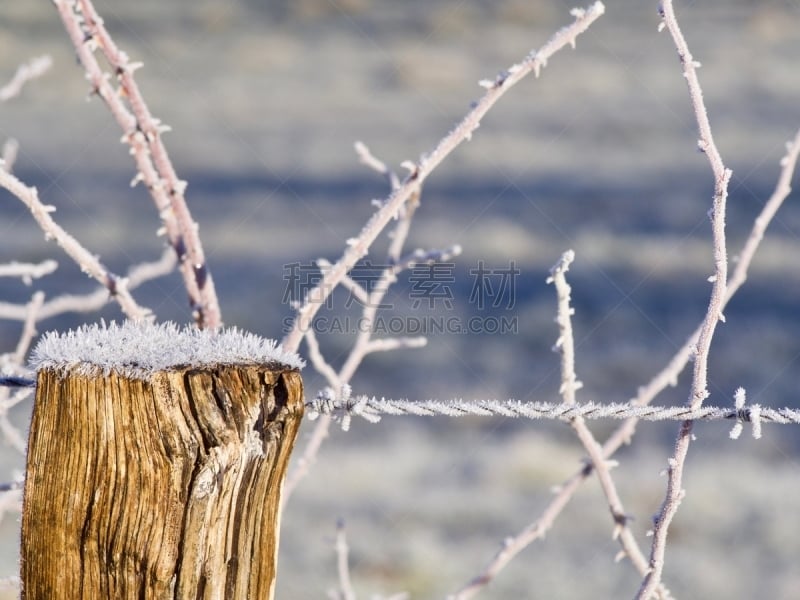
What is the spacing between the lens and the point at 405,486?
4688 mm

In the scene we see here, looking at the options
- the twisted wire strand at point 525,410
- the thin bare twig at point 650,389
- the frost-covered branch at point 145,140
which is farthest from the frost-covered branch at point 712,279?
the frost-covered branch at point 145,140

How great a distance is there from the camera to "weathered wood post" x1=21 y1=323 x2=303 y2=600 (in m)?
0.91

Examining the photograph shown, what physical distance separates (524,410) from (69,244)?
2.78 feet

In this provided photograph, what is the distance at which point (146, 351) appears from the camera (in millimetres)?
958

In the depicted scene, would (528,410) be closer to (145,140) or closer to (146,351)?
(146,351)

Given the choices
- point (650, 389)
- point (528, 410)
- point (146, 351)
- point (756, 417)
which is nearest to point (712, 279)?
point (756, 417)

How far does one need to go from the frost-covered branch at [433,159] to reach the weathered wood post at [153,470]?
0.50 meters

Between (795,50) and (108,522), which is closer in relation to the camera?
(108,522)

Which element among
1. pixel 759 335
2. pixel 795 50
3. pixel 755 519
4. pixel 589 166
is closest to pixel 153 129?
pixel 755 519

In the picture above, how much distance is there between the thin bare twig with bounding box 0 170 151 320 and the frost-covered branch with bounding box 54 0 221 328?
118 millimetres

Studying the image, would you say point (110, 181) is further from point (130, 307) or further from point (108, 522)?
point (108, 522)

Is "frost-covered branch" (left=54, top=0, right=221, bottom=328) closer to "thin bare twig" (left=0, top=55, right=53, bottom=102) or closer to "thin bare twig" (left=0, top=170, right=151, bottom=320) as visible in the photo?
"thin bare twig" (left=0, top=170, right=151, bottom=320)

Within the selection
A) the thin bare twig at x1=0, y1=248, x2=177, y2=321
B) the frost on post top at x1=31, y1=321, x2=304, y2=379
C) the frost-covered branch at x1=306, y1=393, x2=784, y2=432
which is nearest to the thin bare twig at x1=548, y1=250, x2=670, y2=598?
the frost-covered branch at x1=306, y1=393, x2=784, y2=432

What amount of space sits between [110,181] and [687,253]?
7481 mm
